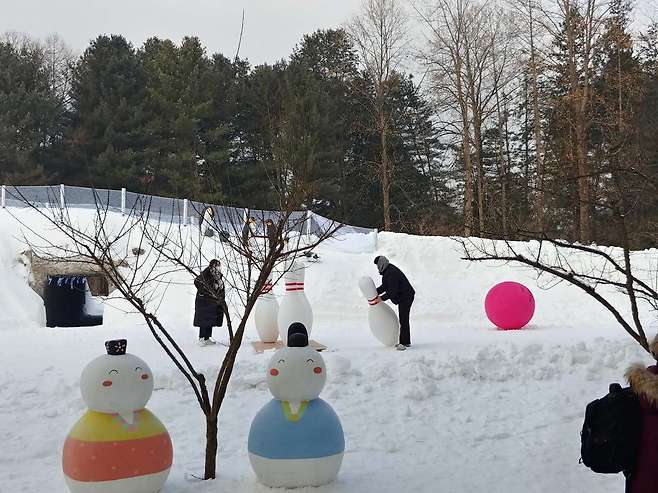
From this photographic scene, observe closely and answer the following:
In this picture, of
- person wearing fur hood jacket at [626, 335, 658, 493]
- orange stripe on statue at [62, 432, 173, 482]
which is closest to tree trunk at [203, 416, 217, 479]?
orange stripe on statue at [62, 432, 173, 482]

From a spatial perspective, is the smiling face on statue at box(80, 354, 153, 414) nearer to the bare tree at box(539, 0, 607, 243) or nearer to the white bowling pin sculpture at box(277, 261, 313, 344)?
the white bowling pin sculpture at box(277, 261, 313, 344)

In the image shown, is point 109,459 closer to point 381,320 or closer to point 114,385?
point 114,385

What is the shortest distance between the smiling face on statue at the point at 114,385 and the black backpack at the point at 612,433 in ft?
8.81

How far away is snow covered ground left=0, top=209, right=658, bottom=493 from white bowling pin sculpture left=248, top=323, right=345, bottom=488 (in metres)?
0.19

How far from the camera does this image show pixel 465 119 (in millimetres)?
23375

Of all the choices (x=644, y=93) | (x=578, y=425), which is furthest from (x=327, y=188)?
(x=578, y=425)

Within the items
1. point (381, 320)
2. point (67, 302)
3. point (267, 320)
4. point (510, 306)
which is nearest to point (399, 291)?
point (381, 320)

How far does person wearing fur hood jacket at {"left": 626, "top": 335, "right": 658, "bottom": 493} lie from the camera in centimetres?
275

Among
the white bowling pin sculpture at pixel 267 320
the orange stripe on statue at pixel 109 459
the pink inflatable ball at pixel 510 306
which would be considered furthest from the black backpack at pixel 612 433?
the pink inflatable ball at pixel 510 306

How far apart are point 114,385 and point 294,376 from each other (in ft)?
3.76

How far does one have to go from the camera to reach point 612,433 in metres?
2.76

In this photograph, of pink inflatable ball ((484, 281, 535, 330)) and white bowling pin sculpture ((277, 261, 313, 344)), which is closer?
white bowling pin sculpture ((277, 261, 313, 344))

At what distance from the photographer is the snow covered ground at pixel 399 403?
5.15 m

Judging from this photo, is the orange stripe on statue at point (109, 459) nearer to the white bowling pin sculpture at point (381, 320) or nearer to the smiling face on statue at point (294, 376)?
the smiling face on statue at point (294, 376)
